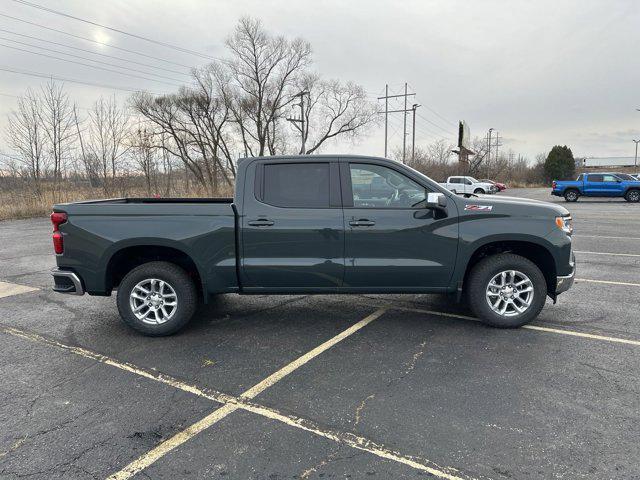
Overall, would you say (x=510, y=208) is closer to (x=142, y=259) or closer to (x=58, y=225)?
(x=142, y=259)

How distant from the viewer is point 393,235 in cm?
462

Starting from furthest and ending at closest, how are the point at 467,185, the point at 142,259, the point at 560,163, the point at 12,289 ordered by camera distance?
the point at 560,163 < the point at 467,185 < the point at 12,289 < the point at 142,259

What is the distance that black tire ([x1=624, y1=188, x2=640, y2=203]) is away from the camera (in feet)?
90.6

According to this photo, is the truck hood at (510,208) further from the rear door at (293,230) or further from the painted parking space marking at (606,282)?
the painted parking space marking at (606,282)

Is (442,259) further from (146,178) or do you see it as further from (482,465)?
(146,178)

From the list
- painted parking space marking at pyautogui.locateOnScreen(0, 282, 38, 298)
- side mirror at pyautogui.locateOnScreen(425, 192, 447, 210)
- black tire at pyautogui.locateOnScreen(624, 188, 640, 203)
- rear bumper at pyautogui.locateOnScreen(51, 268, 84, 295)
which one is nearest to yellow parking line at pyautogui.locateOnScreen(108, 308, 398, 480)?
side mirror at pyautogui.locateOnScreen(425, 192, 447, 210)

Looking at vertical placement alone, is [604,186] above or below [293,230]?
above

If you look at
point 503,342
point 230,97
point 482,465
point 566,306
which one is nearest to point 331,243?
point 503,342

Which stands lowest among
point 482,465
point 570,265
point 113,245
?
point 482,465

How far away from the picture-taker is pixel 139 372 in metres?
3.90

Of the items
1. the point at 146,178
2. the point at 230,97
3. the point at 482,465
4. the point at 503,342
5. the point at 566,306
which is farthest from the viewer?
the point at 230,97

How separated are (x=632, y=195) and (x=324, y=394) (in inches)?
1243

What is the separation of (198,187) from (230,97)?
33.7 ft

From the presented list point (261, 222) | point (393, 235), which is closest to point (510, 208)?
point (393, 235)
